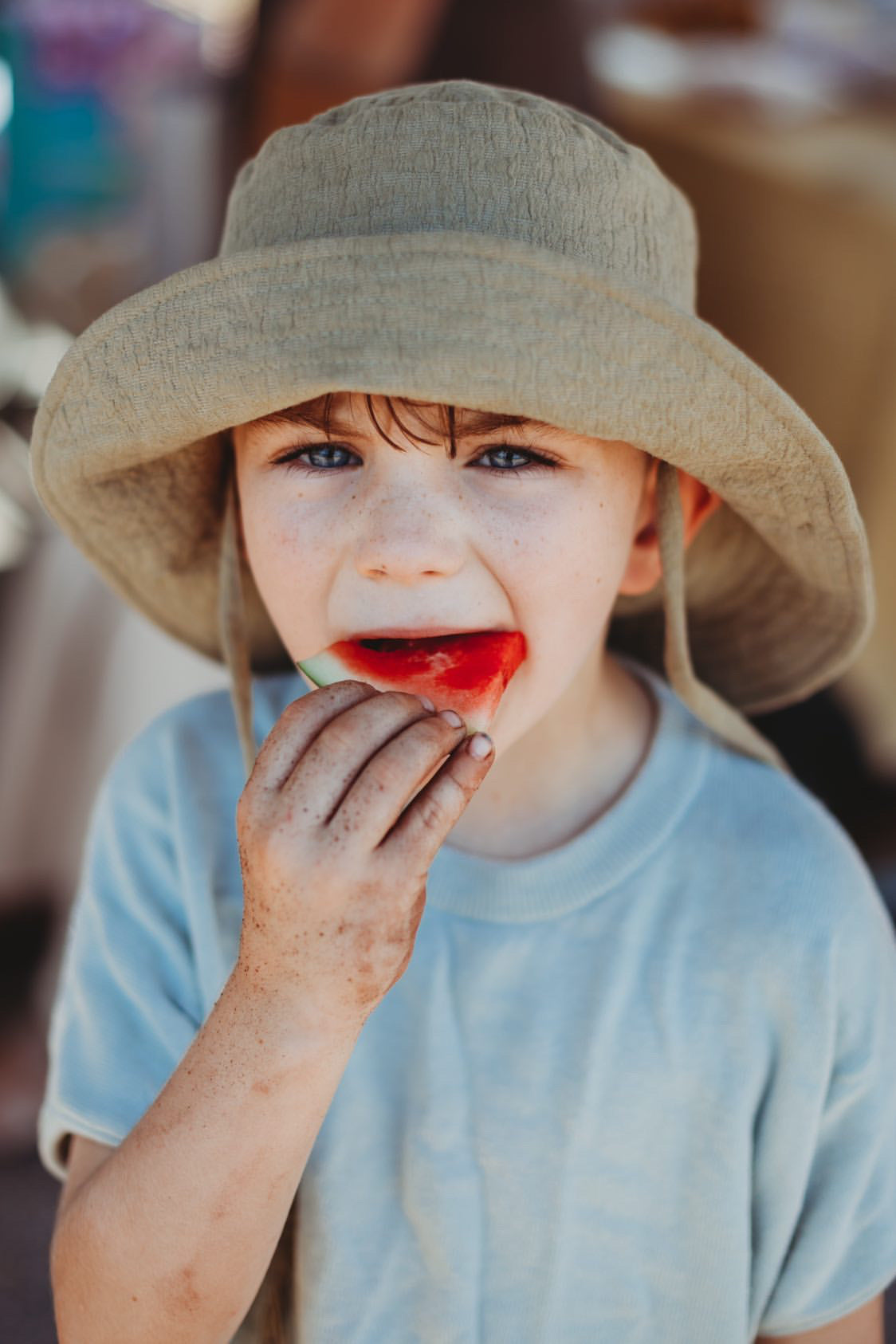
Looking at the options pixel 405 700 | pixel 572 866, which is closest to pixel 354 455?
pixel 405 700

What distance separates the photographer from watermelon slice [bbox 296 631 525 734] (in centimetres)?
106

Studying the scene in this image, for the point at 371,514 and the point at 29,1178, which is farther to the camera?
the point at 29,1178

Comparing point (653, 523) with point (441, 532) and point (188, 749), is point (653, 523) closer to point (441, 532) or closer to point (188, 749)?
point (441, 532)

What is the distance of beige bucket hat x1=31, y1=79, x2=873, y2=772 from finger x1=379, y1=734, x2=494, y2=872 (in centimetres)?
28

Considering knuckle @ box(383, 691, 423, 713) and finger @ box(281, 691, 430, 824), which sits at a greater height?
knuckle @ box(383, 691, 423, 713)

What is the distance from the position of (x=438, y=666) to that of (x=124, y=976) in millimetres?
461

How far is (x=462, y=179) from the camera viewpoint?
3.31 ft

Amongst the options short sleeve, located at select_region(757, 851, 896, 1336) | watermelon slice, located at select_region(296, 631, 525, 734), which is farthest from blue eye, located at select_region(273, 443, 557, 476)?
short sleeve, located at select_region(757, 851, 896, 1336)

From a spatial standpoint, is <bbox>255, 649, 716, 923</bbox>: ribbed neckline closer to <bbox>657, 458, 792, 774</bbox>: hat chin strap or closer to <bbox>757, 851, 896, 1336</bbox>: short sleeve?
<bbox>657, 458, 792, 774</bbox>: hat chin strap

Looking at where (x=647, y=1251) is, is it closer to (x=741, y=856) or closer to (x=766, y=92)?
(x=741, y=856)

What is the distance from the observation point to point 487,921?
4.18ft

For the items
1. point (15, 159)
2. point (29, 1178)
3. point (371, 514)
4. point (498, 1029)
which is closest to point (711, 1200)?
point (498, 1029)

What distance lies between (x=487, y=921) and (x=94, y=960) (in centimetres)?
39

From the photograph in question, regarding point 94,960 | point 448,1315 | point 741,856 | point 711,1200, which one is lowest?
point 448,1315
